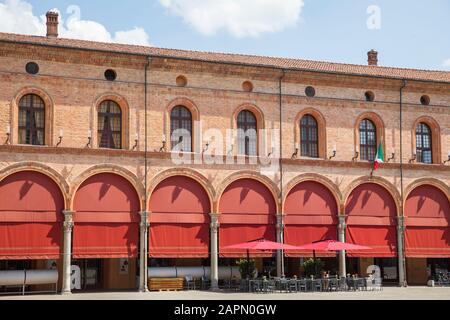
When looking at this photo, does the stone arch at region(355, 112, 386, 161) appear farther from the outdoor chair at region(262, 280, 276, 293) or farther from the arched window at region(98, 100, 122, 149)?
the arched window at region(98, 100, 122, 149)

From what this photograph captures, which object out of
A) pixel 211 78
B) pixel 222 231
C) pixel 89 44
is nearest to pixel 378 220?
pixel 222 231

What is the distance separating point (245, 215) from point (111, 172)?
23.2 feet

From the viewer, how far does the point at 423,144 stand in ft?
137

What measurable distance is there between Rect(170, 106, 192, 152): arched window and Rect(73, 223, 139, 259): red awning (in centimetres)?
446

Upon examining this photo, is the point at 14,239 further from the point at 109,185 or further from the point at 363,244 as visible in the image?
the point at 363,244

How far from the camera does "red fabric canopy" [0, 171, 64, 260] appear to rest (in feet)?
109

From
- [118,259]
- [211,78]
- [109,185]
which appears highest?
[211,78]

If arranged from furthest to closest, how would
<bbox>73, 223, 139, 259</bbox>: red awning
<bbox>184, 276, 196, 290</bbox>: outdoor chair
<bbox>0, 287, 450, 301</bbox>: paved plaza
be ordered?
<bbox>184, 276, 196, 290</bbox>: outdoor chair → <bbox>73, 223, 139, 259</bbox>: red awning → <bbox>0, 287, 450, 301</bbox>: paved plaza

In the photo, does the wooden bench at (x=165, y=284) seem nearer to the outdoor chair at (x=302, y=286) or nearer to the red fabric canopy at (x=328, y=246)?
the outdoor chair at (x=302, y=286)

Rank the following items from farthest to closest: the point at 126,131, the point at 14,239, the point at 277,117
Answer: the point at 277,117 < the point at 126,131 < the point at 14,239

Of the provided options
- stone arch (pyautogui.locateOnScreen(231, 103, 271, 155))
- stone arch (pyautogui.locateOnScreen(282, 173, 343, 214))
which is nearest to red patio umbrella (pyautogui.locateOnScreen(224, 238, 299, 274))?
stone arch (pyautogui.locateOnScreen(282, 173, 343, 214))

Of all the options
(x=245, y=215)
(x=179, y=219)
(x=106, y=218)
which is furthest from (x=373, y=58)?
(x=106, y=218)

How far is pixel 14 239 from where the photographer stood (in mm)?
33344

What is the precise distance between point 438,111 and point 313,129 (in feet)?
24.4
